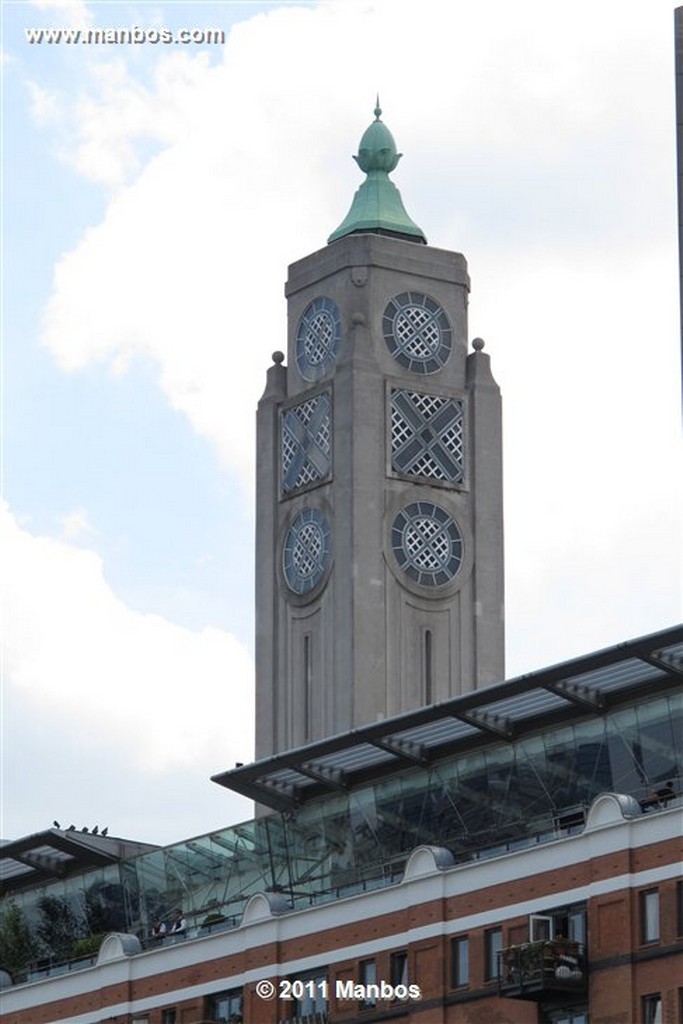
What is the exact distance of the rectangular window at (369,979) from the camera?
7919 cm

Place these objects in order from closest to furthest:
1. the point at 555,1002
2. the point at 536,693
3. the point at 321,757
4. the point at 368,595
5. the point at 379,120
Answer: the point at 555,1002 → the point at 536,693 → the point at 321,757 → the point at 368,595 → the point at 379,120

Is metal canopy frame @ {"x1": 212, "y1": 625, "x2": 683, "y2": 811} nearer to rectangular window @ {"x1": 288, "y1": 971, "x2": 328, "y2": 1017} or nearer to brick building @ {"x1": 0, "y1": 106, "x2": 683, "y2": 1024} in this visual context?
brick building @ {"x1": 0, "y1": 106, "x2": 683, "y2": 1024}

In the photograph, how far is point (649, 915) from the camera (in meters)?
72.9

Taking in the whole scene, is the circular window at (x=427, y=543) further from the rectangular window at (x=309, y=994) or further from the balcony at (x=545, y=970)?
Answer: the balcony at (x=545, y=970)

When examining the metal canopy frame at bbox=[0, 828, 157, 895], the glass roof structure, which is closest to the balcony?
the glass roof structure

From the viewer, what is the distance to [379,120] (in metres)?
138

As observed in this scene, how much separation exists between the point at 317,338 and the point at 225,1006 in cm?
5012

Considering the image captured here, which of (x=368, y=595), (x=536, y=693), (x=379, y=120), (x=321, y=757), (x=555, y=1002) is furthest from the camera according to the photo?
(x=379, y=120)

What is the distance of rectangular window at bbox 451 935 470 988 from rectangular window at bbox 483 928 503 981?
0.65 meters

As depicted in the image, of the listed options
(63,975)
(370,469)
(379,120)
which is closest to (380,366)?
(370,469)

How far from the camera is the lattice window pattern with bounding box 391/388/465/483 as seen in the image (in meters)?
128

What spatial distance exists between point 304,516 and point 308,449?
2.48 m

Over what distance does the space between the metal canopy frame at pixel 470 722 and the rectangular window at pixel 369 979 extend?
6.00m

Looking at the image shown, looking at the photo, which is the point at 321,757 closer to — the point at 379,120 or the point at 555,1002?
the point at 555,1002
